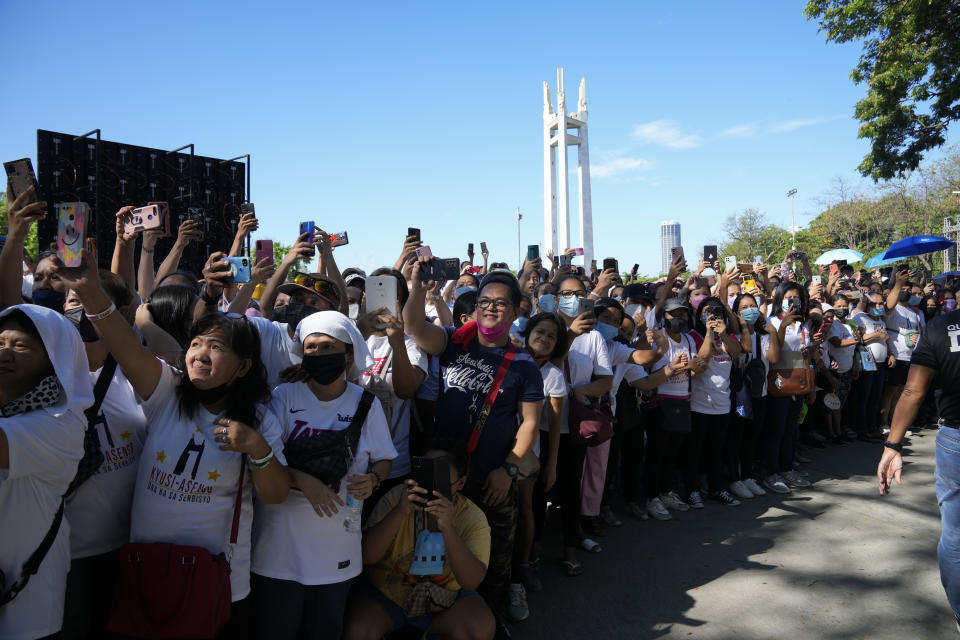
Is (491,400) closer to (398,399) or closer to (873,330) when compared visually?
(398,399)

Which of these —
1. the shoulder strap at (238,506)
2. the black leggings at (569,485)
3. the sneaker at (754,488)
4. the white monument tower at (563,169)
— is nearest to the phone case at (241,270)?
the shoulder strap at (238,506)

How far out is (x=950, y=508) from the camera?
3.10m

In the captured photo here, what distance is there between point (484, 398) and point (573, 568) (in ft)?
5.89

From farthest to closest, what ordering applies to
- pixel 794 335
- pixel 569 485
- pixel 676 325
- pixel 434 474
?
pixel 794 335, pixel 676 325, pixel 569 485, pixel 434 474

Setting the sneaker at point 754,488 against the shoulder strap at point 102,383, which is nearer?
Answer: the shoulder strap at point 102,383

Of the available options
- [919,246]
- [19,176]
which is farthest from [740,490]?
[919,246]

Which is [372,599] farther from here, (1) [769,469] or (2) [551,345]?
(1) [769,469]

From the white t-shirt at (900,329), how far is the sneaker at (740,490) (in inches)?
171

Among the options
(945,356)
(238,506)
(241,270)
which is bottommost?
(238,506)

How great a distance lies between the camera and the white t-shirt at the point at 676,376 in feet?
17.7

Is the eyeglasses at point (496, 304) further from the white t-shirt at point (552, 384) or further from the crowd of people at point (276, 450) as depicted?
the white t-shirt at point (552, 384)

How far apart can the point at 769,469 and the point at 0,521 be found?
642 cm

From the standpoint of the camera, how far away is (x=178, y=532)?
217 centimetres

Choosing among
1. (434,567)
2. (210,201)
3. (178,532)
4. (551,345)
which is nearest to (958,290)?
(551,345)
